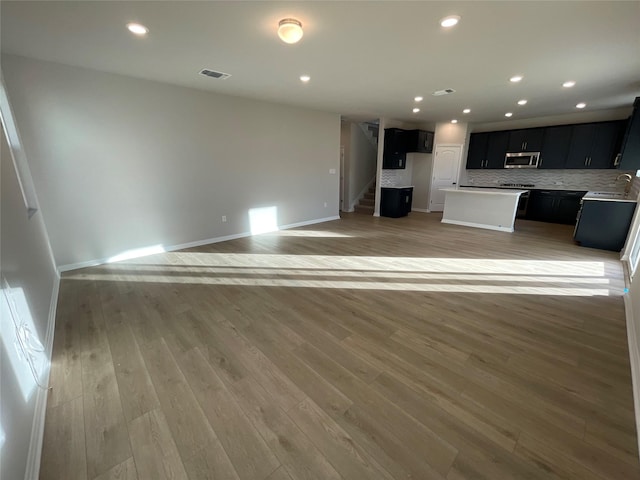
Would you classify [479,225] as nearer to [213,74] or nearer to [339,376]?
[339,376]

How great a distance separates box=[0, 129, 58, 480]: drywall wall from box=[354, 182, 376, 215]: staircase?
7.21 meters

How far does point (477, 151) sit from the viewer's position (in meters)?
7.93

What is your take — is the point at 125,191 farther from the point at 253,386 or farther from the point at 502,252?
the point at 502,252

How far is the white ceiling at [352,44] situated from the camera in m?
2.11

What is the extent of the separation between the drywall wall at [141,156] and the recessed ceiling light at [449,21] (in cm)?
367

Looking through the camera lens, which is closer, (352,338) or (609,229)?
(352,338)

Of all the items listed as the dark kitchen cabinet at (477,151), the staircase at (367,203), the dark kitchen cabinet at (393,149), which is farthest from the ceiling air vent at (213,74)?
the dark kitchen cabinet at (477,151)

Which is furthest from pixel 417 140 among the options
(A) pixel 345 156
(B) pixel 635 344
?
(B) pixel 635 344

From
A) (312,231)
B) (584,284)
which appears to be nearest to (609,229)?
(584,284)

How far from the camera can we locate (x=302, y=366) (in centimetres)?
197

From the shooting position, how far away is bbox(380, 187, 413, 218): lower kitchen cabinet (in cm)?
751

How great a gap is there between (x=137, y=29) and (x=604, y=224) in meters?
7.24

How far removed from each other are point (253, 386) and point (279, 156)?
4806 mm

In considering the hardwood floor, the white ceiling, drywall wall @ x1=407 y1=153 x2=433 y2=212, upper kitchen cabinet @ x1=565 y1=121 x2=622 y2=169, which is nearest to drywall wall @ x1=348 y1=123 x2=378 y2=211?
drywall wall @ x1=407 y1=153 x2=433 y2=212
